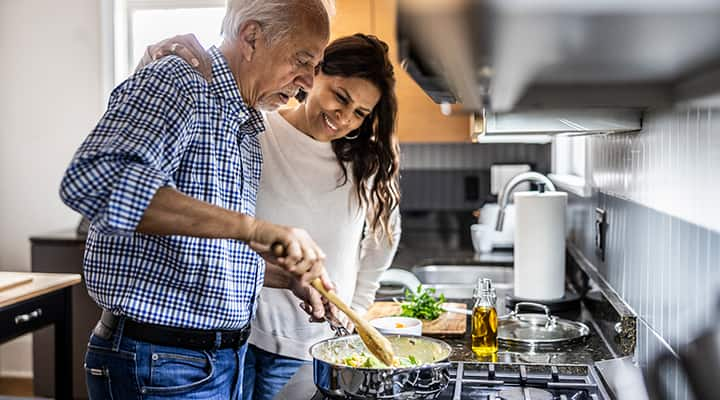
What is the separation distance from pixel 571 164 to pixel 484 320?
6.01ft

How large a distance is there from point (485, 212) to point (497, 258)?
0.42 meters

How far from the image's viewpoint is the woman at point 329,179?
2006 mm

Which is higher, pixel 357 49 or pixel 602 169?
pixel 357 49

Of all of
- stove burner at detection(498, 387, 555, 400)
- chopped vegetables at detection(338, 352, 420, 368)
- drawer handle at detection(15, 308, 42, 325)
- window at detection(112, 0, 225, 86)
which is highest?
window at detection(112, 0, 225, 86)

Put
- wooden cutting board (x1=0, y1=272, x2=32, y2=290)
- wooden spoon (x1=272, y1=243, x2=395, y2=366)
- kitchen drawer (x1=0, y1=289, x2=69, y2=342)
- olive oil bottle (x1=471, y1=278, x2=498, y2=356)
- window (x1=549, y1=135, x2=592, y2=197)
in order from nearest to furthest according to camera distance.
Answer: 1. wooden spoon (x1=272, y1=243, x2=395, y2=366)
2. olive oil bottle (x1=471, y1=278, x2=498, y2=356)
3. window (x1=549, y1=135, x2=592, y2=197)
4. kitchen drawer (x1=0, y1=289, x2=69, y2=342)
5. wooden cutting board (x1=0, y1=272, x2=32, y2=290)

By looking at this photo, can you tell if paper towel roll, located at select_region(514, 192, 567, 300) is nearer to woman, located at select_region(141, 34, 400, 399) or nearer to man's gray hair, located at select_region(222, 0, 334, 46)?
woman, located at select_region(141, 34, 400, 399)

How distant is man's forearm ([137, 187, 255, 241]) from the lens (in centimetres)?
126

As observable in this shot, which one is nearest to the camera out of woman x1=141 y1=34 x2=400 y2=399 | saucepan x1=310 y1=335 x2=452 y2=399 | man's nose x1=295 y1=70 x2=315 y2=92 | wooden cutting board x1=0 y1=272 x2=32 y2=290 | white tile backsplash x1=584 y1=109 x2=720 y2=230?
white tile backsplash x1=584 y1=109 x2=720 y2=230

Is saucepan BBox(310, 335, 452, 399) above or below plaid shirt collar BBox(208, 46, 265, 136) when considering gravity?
below

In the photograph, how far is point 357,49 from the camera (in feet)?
6.68

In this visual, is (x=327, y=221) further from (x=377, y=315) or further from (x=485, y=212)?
(x=485, y=212)

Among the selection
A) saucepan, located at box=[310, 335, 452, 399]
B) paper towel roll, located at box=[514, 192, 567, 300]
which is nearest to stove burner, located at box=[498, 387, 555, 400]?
saucepan, located at box=[310, 335, 452, 399]

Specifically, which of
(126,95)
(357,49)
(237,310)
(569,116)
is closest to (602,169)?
(569,116)

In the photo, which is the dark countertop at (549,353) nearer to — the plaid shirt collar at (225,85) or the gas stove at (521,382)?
the gas stove at (521,382)
